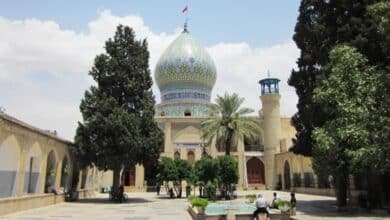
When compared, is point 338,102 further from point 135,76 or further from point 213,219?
point 135,76

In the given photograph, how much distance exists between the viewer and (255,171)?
149 ft

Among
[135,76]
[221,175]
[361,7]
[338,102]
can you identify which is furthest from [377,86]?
[135,76]

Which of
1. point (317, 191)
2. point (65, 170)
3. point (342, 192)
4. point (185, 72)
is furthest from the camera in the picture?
point (185, 72)

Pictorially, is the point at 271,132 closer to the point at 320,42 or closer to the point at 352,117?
the point at 320,42

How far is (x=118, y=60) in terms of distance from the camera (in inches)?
1017

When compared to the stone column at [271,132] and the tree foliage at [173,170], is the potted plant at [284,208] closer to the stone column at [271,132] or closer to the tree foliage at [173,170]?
the tree foliage at [173,170]

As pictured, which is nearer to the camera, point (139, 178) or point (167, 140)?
point (139, 178)

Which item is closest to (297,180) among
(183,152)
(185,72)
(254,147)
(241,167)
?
(241,167)

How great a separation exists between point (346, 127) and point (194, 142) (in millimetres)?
31532

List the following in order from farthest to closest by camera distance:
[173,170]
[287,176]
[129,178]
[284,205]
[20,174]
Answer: [129,178]
[287,176]
[173,170]
[20,174]
[284,205]

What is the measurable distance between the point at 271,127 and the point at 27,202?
30.9 metres

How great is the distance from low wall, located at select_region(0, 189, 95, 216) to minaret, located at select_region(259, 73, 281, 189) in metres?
26.0

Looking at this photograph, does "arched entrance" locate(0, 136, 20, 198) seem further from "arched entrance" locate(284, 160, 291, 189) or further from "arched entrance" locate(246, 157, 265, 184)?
"arched entrance" locate(246, 157, 265, 184)

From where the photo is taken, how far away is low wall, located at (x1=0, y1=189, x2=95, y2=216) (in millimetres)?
16025
